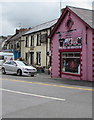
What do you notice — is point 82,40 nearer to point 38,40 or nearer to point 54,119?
point 54,119

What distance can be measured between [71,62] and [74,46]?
163 cm

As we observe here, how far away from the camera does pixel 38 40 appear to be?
3031cm

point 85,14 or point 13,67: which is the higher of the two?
point 85,14

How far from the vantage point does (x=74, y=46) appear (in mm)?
17469

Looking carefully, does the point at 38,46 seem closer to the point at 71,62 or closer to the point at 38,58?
the point at 38,58

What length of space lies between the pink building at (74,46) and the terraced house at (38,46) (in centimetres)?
665

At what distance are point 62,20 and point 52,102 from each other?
12.6m

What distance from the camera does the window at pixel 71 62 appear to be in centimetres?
1745

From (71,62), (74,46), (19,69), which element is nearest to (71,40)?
(74,46)

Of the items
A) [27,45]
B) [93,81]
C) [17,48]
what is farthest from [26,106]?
[17,48]

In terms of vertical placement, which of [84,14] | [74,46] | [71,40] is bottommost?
[74,46]

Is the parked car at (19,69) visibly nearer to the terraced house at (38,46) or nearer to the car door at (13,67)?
the car door at (13,67)

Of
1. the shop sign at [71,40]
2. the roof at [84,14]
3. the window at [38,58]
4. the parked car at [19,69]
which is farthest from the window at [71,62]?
the window at [38,58]

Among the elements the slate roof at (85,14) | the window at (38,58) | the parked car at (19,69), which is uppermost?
the slate roof at (85,14)
